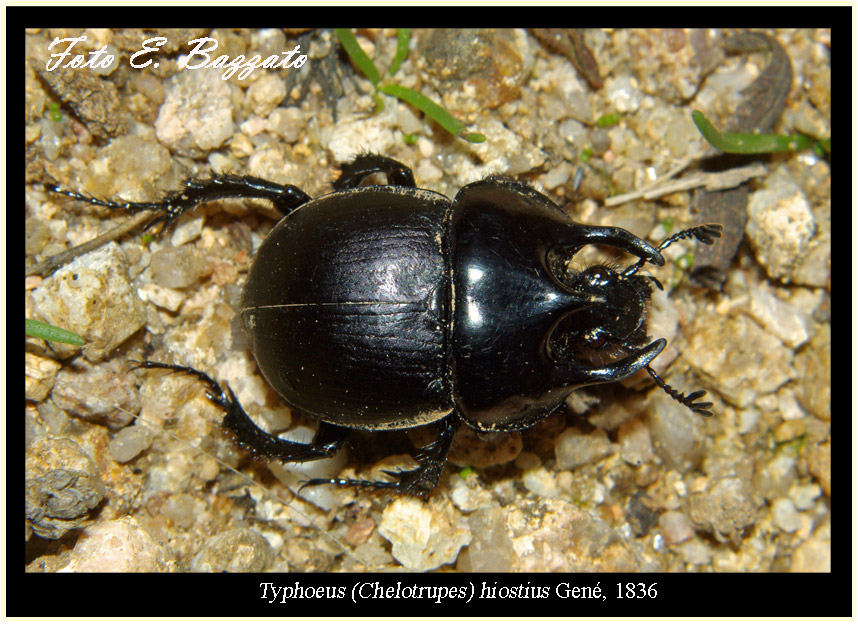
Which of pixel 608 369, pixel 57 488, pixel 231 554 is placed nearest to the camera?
pixel 608 369

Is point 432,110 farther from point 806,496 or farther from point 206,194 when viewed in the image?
point 806,496

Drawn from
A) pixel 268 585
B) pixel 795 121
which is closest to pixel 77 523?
pixel 268 585

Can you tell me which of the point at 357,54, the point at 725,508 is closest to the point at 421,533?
the point at 725,508

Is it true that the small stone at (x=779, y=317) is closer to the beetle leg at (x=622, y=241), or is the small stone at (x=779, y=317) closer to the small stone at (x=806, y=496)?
the small stone at (x=806, y=496)

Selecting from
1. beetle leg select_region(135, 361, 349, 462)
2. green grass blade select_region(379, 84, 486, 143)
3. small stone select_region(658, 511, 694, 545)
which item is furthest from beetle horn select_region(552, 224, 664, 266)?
small stone select_region(658, 511, 694, 545)

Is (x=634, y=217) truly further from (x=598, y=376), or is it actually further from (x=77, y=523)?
(x=77, y=523)
